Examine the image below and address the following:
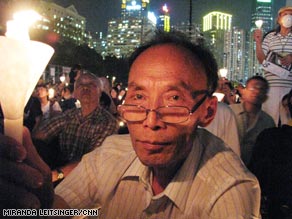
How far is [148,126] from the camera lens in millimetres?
1454

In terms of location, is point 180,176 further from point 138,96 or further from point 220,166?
point 138,96

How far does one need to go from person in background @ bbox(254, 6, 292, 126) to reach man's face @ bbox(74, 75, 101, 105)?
2.84 metres

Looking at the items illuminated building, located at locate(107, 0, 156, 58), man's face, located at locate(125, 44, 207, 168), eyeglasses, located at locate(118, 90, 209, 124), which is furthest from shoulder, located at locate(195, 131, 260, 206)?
illuminated building, located at locate(107, 0, 156, 58)

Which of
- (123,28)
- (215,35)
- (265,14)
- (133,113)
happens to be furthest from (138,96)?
(123,28)

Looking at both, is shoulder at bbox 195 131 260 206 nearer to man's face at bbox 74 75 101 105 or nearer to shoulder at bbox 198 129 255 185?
shoulder at bbox 198 129 255 185

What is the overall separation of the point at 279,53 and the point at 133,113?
5.07 metres

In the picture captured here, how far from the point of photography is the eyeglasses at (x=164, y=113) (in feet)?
4.79

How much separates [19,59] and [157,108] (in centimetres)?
63

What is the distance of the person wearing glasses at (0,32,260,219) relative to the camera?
1419 millimetres

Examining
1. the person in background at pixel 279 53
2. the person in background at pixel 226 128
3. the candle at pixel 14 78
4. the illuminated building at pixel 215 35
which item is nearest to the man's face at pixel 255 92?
the person in background at pixel 279 53

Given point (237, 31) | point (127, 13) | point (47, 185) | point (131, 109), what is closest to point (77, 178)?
point (131, 109)

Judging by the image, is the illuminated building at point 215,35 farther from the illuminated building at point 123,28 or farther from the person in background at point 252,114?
the illuminated building at point 123,28

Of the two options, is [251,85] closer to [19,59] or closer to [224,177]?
[224,177]

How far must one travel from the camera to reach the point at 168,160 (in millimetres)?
1484
